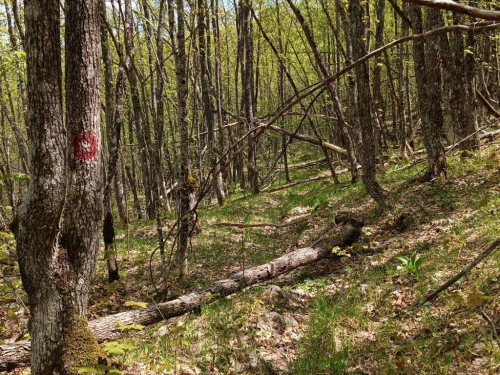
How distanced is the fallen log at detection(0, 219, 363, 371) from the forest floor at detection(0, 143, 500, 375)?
197 millimetres

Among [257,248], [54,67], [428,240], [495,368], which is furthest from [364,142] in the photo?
[54,67]

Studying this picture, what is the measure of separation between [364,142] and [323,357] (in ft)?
18.3

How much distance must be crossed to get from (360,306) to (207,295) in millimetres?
2587

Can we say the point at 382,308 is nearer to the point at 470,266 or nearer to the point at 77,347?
the point at 470,266

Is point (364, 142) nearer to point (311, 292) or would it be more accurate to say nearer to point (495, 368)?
point (311, 292)

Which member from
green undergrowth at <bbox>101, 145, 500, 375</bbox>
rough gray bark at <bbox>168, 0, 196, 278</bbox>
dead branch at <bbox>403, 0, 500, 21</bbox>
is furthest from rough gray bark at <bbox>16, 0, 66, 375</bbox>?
rough gray bark at <bbox>168, 0, 196, 278</bbox>

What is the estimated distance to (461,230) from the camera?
5.78m

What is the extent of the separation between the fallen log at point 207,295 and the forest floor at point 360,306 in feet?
0.65

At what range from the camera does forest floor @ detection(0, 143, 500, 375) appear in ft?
11.8

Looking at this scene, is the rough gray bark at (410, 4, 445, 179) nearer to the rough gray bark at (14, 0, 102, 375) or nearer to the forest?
the forest

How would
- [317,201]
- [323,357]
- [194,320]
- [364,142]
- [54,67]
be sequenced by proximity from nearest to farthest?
[54,67] < [323,357] < [194,320] < [364,142] < [317,201]

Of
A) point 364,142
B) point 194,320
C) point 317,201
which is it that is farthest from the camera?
point 317,201

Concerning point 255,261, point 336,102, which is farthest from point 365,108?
point 255,261

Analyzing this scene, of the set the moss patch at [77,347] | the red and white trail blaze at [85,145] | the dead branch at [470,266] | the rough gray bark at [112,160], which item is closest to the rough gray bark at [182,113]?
the rough gray bark at [112,160]
